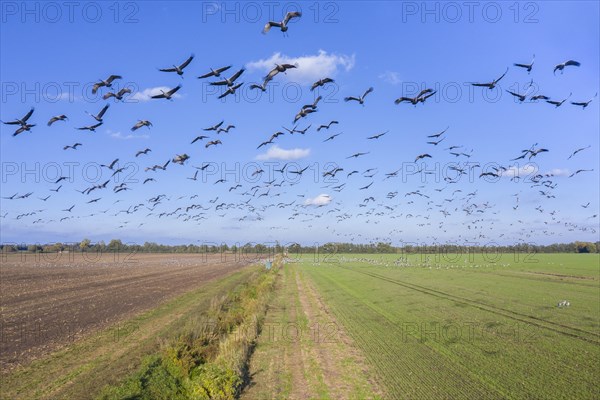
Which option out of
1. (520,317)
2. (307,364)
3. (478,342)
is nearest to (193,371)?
(307,364)

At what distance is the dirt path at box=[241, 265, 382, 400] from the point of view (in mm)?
14234

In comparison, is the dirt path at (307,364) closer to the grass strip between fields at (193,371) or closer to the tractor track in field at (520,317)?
the grass strip between fields at (193,371)

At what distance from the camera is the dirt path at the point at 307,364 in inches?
560

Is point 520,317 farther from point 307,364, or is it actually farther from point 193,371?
point 193,371

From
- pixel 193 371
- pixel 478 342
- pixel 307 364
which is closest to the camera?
pixel 193 371

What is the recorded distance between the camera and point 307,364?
1739cm

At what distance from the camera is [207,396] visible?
12766 mm

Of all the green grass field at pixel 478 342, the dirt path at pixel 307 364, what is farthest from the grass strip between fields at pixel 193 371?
the green grass field at pixel 478 342

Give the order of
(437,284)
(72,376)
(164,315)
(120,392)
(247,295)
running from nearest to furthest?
(120,392) < (72,376) < (164,315) < (247,295) < (437,284)

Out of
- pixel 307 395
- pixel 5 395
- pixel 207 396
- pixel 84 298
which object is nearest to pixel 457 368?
pixel 307 395

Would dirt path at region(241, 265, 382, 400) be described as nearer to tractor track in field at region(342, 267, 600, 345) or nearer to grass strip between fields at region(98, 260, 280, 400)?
grass strip between fields at region(98, 260, 280, 400)

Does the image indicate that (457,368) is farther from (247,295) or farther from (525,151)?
(247,295)

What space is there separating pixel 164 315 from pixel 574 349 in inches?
1001

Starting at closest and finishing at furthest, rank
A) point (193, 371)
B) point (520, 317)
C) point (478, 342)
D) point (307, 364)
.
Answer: point (193, 371) < point (307, 364) < point (478, 342) < point (520, 317)
